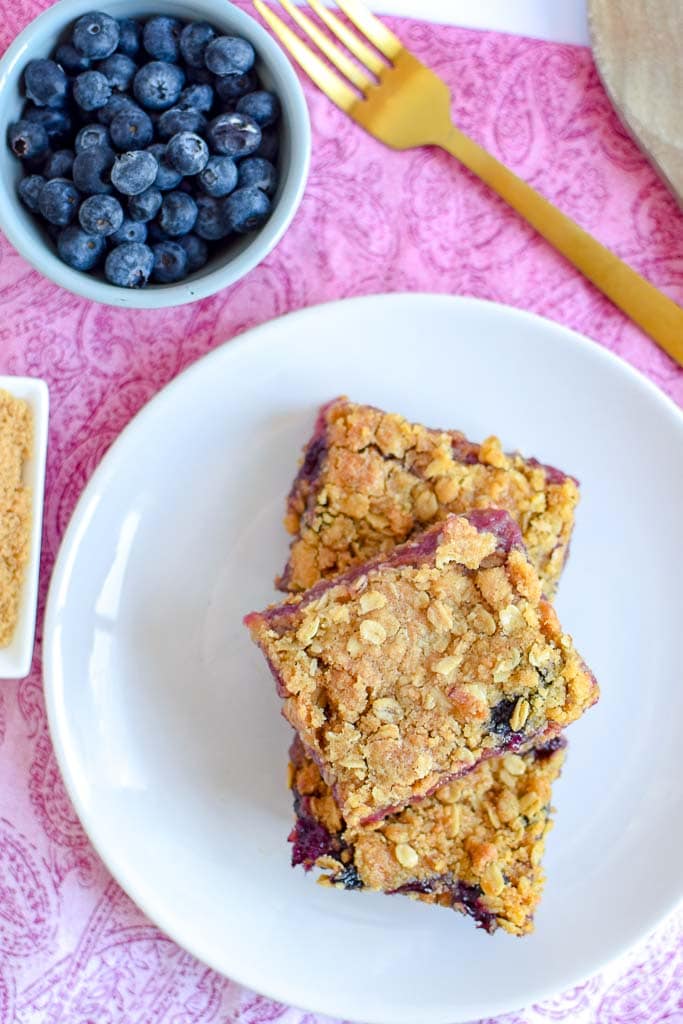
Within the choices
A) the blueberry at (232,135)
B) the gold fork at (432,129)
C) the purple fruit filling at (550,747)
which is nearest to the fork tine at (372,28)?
the gold fork at (432,129)

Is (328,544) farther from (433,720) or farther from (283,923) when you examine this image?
(283,923)

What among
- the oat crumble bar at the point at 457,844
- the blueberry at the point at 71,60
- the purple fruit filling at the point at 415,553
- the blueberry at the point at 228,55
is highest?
the blueberry at the point at 228,55

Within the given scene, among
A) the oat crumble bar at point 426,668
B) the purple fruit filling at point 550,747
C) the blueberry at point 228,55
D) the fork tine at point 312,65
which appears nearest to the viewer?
the oat crumble bar at point 426,668

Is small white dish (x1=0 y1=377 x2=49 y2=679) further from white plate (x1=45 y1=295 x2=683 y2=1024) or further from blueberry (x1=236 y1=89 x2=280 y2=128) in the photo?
blueberry (x1=236 y1=89 x2=280 y2=128)

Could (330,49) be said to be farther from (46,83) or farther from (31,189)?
(31,189)

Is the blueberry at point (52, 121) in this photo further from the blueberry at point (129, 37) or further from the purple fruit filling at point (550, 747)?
the purple fruit filling at point (550, 747)

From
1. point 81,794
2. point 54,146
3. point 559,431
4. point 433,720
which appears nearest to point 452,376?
point 559,431

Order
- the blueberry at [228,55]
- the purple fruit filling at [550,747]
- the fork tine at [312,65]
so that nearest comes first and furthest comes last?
the blueberry at [228,55] → the purple fruit filling at [550,747] → the fork tine at [312,65]

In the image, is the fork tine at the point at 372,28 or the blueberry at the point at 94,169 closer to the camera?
the blueberry at the point at 94,169
